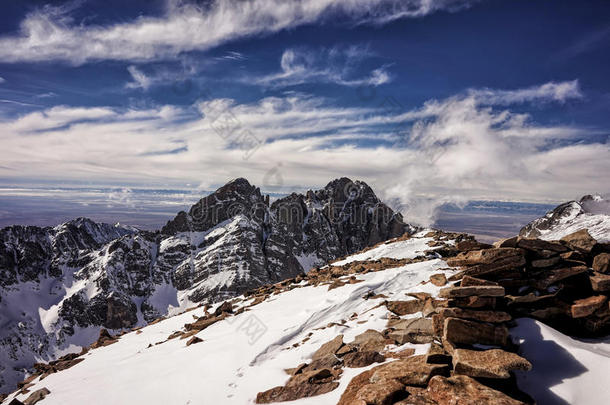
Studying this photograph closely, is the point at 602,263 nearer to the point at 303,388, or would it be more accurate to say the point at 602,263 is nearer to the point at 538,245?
the point at 538,245

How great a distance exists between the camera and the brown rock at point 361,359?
12.6 meters

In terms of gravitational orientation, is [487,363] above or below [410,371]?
above

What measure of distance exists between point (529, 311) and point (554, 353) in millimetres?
2650

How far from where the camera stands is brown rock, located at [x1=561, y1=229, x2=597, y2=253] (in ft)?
51.1

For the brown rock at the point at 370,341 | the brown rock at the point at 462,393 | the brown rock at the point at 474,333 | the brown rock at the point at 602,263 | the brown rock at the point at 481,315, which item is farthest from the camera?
the brown rock at the point at 602,263

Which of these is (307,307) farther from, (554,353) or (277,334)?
(554,353)

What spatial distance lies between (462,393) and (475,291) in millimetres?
4764

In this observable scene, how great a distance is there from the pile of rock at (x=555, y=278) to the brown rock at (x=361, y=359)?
6.22 metres

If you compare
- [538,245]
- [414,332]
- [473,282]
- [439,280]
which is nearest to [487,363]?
[414,332]

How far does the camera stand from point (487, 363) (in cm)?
975

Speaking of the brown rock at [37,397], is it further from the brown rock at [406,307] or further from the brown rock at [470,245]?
the brown rock at [470,245]


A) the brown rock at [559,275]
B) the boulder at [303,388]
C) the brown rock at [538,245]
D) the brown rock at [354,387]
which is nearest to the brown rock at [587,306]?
the brown rock at [559,275]

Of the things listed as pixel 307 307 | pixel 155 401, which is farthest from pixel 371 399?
pixel 307 307

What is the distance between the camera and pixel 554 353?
10914 mm
